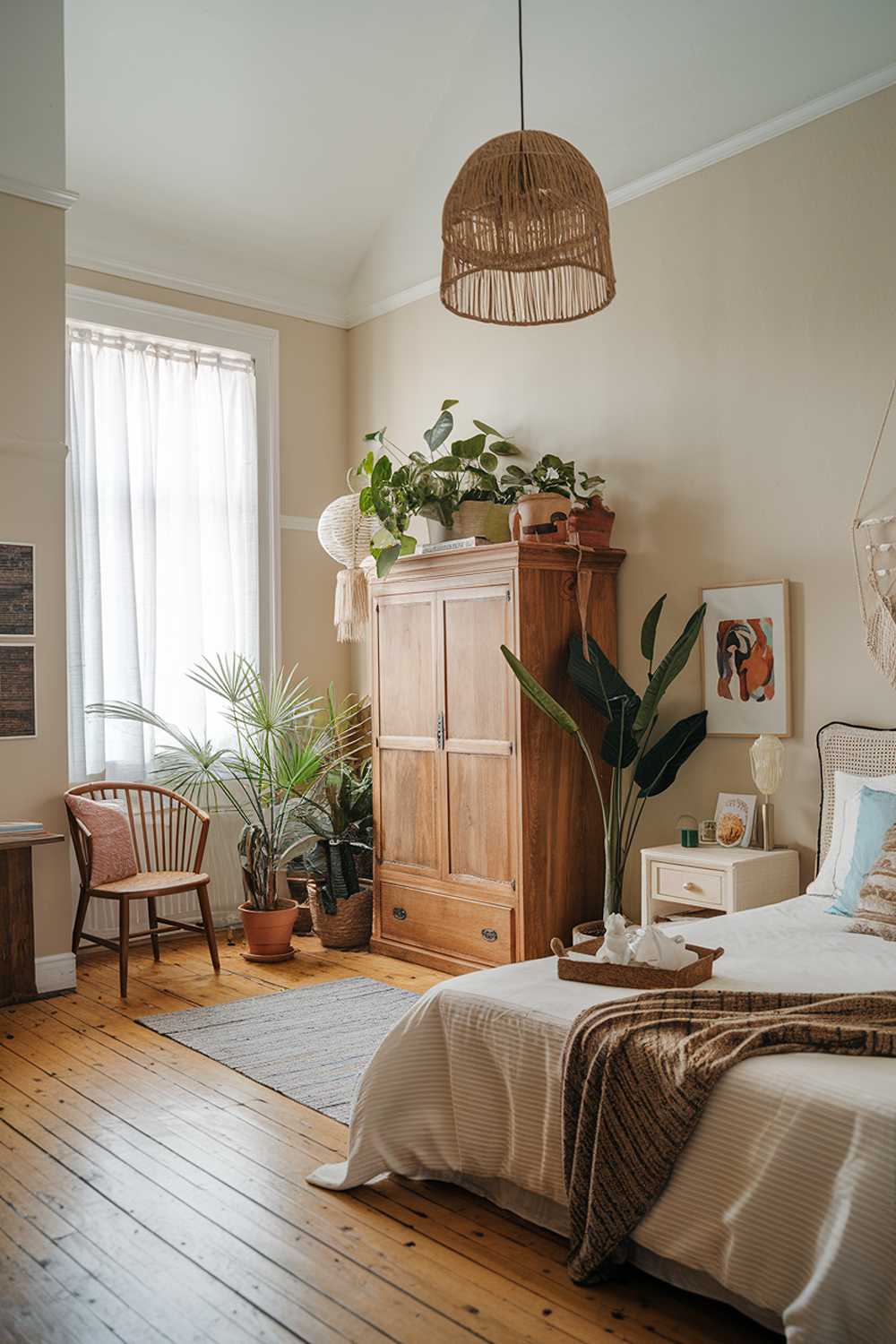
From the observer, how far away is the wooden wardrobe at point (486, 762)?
4.66 meters

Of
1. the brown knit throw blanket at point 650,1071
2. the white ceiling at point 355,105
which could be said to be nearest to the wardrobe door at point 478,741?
the white ceiling at point 355,105

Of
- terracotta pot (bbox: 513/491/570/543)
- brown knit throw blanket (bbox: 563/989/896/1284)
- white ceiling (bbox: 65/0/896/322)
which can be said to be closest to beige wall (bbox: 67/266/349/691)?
white ceiling (bbox: 65/0/896/322)

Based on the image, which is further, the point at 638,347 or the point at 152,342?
the point at 152,342

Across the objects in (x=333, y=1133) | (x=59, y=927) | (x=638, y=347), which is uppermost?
(x=638, y=347)

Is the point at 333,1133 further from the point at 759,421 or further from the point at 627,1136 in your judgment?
the point at 759,421

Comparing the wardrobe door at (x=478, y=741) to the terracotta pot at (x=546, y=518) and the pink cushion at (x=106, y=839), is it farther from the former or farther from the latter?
the pink cushion at (x=106, y=839)

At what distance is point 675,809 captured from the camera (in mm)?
4766

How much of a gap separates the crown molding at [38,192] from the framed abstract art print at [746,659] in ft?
10.2

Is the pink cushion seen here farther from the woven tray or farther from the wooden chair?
the woven tray

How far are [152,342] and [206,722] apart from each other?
76.2 inches

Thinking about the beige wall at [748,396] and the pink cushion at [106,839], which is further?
the pink cushion at [106,839]

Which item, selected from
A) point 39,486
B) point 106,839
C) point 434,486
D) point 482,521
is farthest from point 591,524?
point 106,839

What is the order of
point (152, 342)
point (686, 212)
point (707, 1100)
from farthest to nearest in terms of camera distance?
point (152, 342) < point (686, 212) < point (707, 1100)

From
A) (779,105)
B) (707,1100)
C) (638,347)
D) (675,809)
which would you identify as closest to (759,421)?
(638,347)
